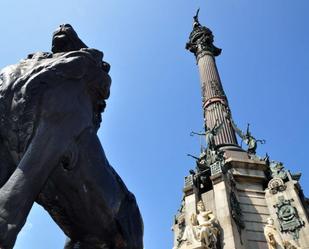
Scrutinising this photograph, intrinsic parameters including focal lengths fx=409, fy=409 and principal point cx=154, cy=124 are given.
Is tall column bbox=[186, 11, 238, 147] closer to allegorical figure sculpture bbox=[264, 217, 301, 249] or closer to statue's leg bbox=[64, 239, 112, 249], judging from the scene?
allegorical figure sculpture bbox=[264, 217, 301, 249]

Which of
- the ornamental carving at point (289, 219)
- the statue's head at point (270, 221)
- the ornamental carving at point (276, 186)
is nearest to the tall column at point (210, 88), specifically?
the ornamental carving at point (276, 186)

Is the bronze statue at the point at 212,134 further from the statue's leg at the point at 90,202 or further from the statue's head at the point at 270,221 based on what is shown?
the statue's leg at the point at 90,202

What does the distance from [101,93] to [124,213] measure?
38.6 inches

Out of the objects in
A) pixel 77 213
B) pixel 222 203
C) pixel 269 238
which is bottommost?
pixel 77 213

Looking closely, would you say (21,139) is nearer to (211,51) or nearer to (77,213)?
(77,213)

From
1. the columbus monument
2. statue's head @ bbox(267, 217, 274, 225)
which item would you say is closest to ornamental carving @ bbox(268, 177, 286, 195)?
the columbus monument

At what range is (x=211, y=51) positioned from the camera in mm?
28109

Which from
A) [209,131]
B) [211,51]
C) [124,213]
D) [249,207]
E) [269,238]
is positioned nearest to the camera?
[124,213]

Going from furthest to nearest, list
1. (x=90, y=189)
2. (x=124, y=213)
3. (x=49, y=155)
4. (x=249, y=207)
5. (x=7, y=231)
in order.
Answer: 1. (x=249, y=207)
2. (x=124, y=213)
3. (x=90, y=189)
4. (x=49, y=155)
5. (x=7, y=231)

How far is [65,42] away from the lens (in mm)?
3445

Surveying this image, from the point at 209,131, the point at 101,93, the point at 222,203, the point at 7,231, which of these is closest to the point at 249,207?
the point at 222,203

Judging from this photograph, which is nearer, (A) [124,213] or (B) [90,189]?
(B) [90,189]

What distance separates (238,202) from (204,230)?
9.57 feet

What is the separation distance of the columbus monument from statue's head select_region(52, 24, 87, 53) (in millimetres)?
10044
